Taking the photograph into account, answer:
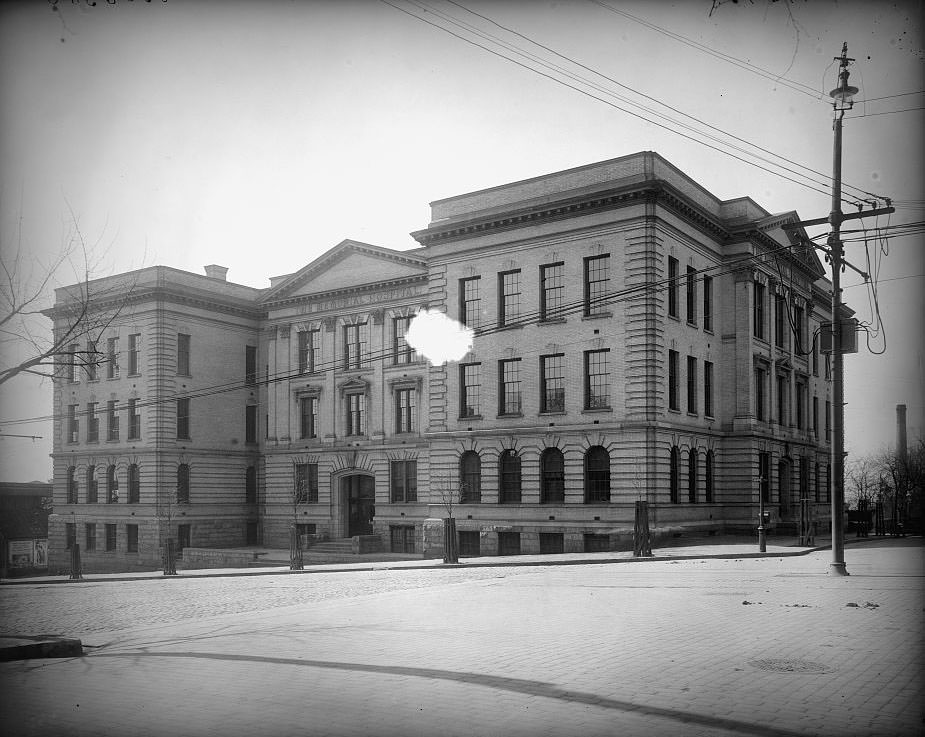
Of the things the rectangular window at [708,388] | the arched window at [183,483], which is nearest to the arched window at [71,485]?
the arched window at [183,483]

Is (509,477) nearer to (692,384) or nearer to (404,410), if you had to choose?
(692,384)

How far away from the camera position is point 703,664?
10477 millimetres

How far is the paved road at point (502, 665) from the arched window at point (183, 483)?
33.3 metres

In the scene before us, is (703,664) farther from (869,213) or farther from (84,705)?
(869,213)

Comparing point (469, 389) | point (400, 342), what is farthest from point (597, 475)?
point (400, 342)

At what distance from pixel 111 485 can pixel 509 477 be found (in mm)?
26064

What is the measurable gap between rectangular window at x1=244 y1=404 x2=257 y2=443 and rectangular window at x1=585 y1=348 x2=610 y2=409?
25658mm

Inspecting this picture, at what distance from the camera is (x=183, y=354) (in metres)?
52.6

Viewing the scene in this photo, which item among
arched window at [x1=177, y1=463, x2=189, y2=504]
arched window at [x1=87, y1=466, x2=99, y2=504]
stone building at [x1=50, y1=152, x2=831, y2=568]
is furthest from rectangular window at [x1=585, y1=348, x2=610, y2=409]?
arched window at [x1=87, y1=466, x2=99, y2=504]

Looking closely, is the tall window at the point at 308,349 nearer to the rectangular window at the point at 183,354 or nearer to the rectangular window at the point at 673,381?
the rectangular window at the point at 183,354

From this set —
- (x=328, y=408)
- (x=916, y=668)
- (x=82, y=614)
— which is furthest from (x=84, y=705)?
(x=328, y=408)

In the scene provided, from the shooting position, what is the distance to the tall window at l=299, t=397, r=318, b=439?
174ft

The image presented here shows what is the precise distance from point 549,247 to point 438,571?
16.0 m

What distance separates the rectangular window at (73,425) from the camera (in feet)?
183
